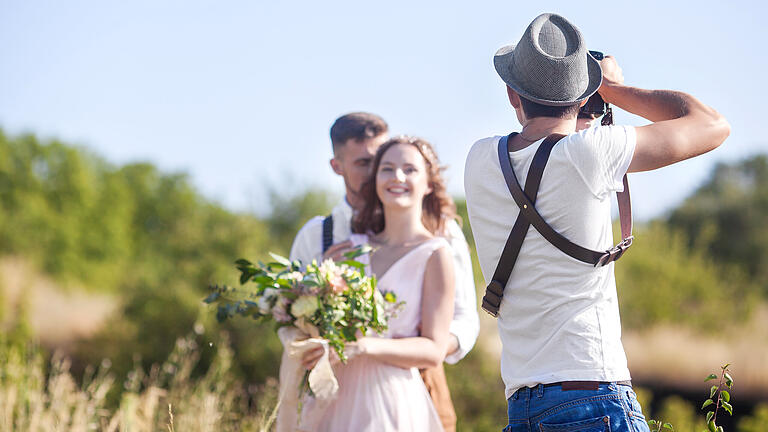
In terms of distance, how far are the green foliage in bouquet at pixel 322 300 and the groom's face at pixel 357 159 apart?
1.08 m

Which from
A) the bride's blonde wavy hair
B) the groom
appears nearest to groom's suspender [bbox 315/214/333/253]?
the groom

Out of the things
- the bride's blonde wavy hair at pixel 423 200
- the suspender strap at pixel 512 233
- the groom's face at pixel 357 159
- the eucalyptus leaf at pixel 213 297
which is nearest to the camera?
the suspender strap at pixel 512 233

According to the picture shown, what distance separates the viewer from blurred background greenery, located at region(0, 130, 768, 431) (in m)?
7.27

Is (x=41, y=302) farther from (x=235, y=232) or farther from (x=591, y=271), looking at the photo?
(x=591, y=271)

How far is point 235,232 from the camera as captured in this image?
51.0 feet

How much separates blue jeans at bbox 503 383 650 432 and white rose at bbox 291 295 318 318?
1529mm

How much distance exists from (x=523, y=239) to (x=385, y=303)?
1.60 m

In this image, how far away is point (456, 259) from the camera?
4688mm

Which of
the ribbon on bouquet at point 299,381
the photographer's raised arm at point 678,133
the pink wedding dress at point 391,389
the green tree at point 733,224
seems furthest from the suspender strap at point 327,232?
the green tree at point 733,224

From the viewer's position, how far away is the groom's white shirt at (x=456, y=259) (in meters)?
4.49

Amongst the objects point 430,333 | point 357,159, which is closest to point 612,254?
point 430,333

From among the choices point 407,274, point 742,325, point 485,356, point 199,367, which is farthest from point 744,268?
point 407,274

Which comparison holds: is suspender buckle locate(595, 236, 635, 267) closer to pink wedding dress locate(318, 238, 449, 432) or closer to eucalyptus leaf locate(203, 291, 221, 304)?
pink wedding dress locate(318, 238, 449, 432)

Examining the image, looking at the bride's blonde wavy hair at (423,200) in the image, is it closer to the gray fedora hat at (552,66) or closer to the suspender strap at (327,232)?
the suspender strap at (327,232)
